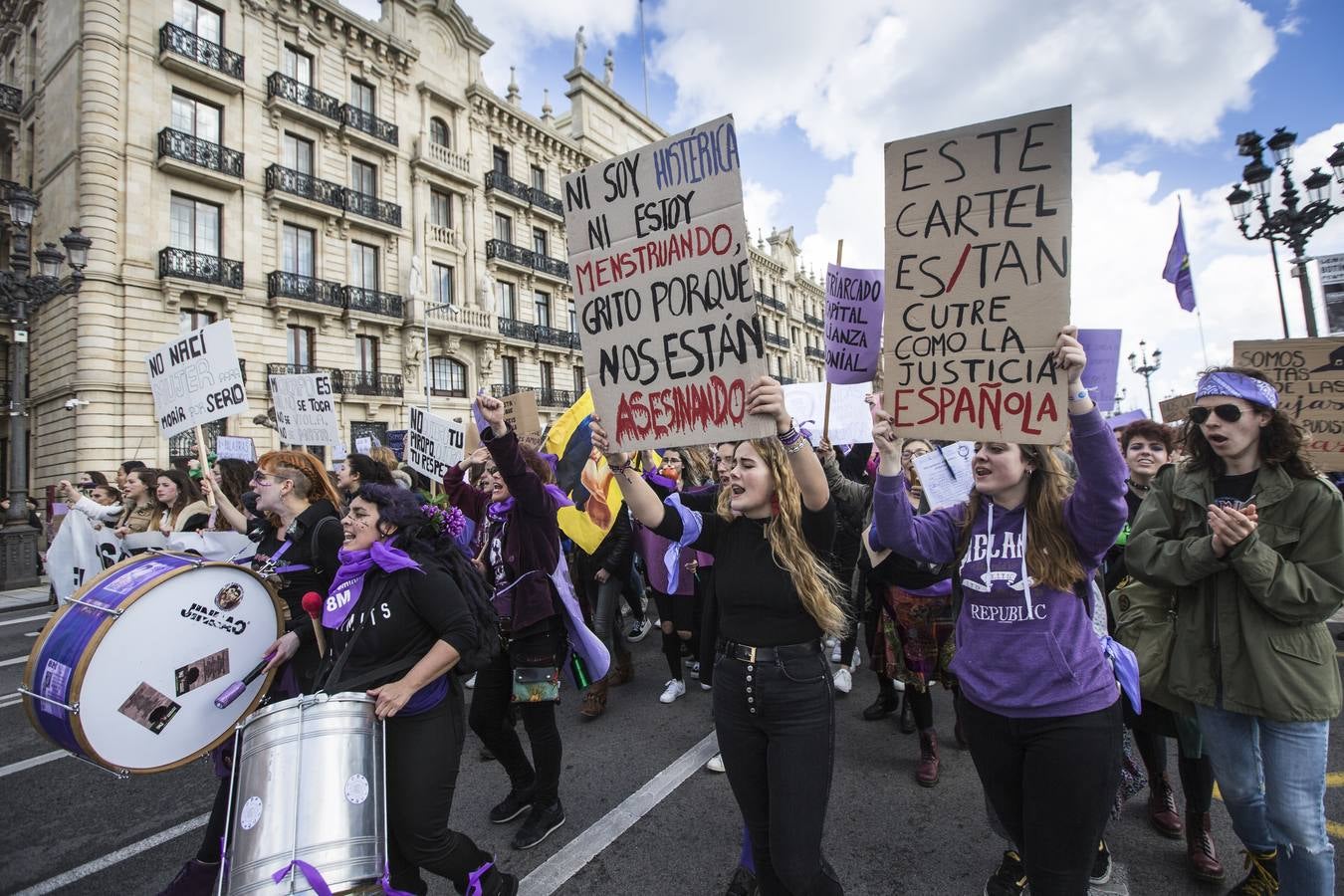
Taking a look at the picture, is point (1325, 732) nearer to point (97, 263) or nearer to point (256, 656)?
point (256, 656)

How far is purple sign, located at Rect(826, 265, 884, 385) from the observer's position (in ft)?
17.5

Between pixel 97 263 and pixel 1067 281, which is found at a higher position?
pixel 97 263

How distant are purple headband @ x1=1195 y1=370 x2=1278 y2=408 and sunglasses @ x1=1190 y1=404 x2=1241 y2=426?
0.05 meters

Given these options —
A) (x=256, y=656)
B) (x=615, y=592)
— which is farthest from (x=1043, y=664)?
(x=615, y=592)

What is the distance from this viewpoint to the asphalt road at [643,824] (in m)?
2.89

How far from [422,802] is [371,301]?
24015 millimetres

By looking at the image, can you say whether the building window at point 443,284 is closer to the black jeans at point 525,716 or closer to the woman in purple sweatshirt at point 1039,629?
the black jeans at point 525,716

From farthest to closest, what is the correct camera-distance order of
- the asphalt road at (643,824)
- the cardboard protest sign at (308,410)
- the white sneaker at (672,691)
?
1. the cardboard protest sign at (308,410)
2. the white sneaker at (672,691)
3. the asphalt road at (643,824)

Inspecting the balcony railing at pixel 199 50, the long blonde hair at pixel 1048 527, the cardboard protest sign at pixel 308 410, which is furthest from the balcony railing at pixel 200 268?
the long blonde hair at pixel 1048 527

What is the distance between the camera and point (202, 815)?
3557mm

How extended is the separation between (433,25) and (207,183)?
12147 mm

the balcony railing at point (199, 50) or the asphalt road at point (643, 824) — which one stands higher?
the balcony railing at point (199, 50)

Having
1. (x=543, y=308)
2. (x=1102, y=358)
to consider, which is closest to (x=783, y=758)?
(x=1102, y=358)

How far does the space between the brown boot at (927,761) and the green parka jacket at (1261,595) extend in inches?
59.3
